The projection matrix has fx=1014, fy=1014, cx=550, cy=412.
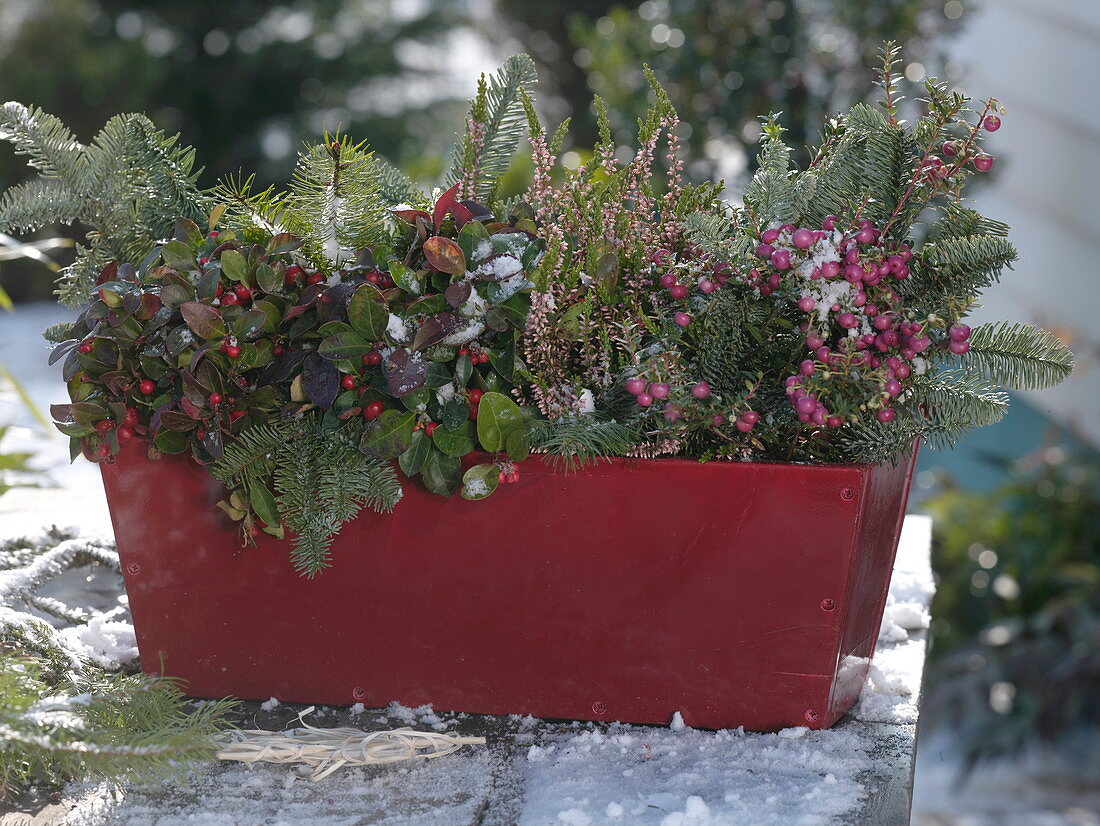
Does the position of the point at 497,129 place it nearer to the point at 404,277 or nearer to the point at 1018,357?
the point at 404,277

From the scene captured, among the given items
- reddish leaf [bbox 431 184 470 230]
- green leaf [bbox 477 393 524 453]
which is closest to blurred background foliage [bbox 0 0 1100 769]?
reddish leaf [bbox 431 184 470 230]

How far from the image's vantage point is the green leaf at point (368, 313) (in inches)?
32.5

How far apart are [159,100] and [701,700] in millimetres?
5673

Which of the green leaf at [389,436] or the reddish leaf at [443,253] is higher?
the reddish leaf at [443,253]

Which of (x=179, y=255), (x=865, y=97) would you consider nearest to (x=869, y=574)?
(x=179, y=255)

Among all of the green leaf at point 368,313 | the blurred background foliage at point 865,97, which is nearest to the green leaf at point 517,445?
the green leaf at point 368,313

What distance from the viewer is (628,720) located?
93 cm

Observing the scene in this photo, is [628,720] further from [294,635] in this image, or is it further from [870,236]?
[870,236]

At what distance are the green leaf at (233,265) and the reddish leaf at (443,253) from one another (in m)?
0.17

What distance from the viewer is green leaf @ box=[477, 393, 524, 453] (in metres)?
0.84

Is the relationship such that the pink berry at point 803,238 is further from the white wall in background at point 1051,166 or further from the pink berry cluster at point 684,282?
the white wall in background at point 1051,166

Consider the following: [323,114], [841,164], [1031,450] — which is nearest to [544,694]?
[841,164]

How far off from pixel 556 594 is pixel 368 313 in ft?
0.97

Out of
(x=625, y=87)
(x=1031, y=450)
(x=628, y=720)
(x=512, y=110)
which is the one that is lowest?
(x=628, y=720)
